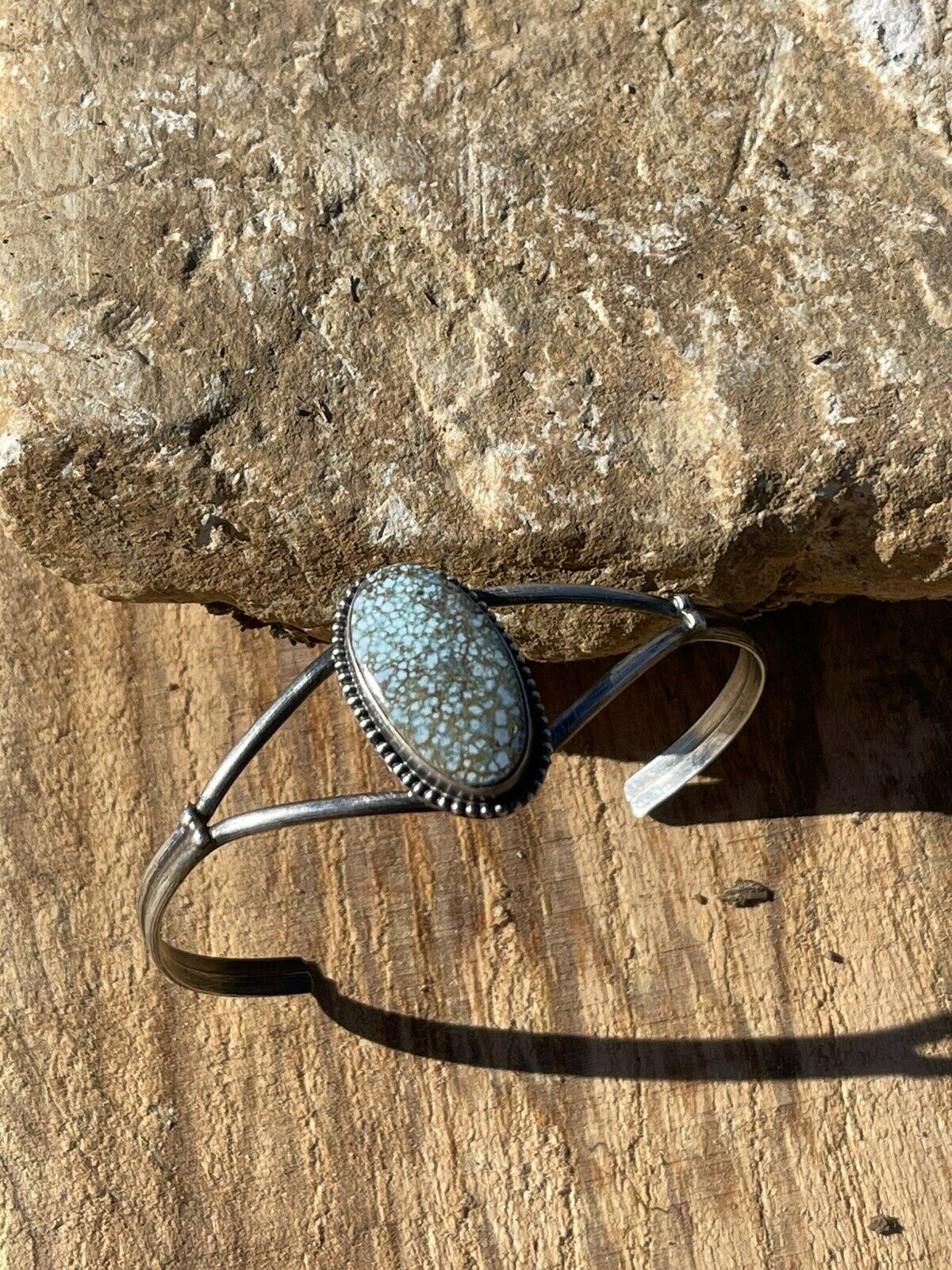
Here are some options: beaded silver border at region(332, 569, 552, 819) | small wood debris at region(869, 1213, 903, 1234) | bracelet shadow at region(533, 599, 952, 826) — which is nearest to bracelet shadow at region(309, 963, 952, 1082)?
small wood debris at region(869, 1213, 903, 1234)

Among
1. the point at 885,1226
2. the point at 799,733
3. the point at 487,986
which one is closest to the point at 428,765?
the point at 487,986

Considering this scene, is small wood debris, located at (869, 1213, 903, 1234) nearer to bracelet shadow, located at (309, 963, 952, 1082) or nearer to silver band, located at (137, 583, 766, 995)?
bracelet shadow, located at (309, 963, 952, 1082)

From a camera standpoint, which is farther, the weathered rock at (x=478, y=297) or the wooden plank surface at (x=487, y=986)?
the wooden plank surface at (x=487, y=986)

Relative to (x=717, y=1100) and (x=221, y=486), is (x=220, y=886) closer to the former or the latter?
(x=221, y=486)

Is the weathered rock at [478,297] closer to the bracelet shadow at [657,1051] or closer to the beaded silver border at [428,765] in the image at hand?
the beaded silver border at [428,765]

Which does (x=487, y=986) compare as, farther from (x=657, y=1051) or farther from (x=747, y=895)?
(x=747, y=895)

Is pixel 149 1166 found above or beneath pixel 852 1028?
above

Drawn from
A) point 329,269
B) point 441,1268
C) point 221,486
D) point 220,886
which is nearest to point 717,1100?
point 441,1268

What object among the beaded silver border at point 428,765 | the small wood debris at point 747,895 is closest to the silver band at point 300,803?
the beaded silver border at point 428,765
